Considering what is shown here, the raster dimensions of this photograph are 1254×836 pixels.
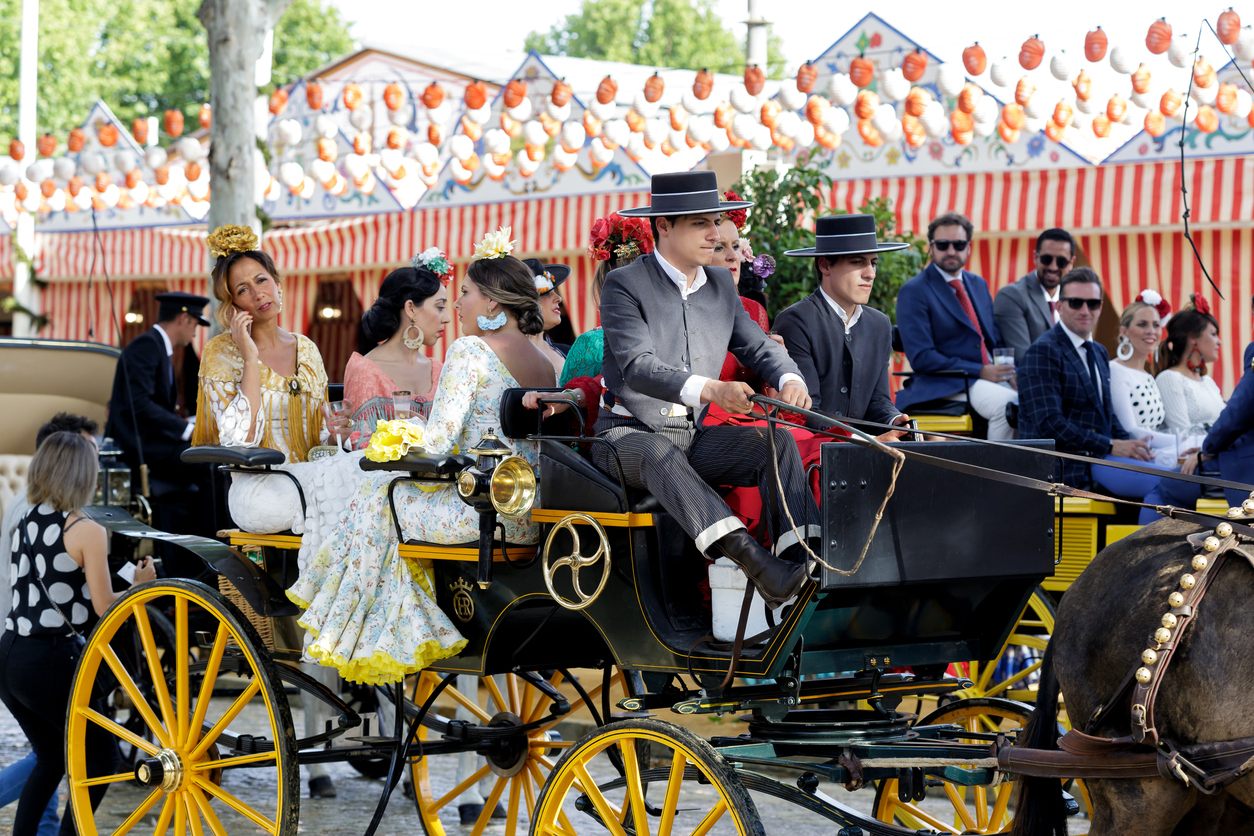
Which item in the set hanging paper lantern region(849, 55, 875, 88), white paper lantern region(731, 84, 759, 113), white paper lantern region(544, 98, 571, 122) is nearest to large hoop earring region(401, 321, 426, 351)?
white paper lantern region(731, 84, 759, 113)

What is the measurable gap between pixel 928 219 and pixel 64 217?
11.8 metres

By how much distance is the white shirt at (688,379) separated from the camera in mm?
4194

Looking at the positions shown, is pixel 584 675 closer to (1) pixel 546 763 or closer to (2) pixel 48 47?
(1) pixel 546 763

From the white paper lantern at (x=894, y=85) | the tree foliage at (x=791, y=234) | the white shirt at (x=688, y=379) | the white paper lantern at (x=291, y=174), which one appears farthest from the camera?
the white paper lantern at (x=291, y=174)

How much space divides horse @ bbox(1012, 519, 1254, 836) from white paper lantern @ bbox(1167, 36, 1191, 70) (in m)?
6.68

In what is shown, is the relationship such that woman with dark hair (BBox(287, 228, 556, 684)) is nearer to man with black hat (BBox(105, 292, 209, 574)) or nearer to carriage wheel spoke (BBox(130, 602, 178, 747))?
carriage wheel spoke (BBox(130, 602, 178, 747))

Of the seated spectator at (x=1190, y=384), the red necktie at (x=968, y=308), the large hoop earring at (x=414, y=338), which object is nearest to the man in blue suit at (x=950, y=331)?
the red necktie at (x=968, y=308)

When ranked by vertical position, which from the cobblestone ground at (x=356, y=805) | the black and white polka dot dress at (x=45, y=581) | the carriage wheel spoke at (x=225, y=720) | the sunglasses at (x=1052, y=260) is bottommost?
the cobblestone ground at (x=356, y=805)

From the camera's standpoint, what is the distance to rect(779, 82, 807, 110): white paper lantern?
449 inches

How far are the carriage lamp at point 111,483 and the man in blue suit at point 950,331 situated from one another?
375cm

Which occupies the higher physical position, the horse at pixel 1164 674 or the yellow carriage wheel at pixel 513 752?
the horse at pixel 1164 674

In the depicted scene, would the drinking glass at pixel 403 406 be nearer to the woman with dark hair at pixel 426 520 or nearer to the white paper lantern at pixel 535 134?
the woman with dark hair at pixel 426 520

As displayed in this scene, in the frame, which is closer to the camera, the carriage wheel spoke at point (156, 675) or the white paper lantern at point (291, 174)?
the carriage wheel spoke at point (156, 675)

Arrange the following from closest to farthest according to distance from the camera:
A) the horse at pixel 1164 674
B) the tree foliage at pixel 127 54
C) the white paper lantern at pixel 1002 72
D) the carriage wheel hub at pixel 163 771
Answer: the horse at pixel 1164 674
the carriage wheel hub at pixel 163 771
the white paper lantern at pixel 1002 72
the tree foliage at pixel 127 54
